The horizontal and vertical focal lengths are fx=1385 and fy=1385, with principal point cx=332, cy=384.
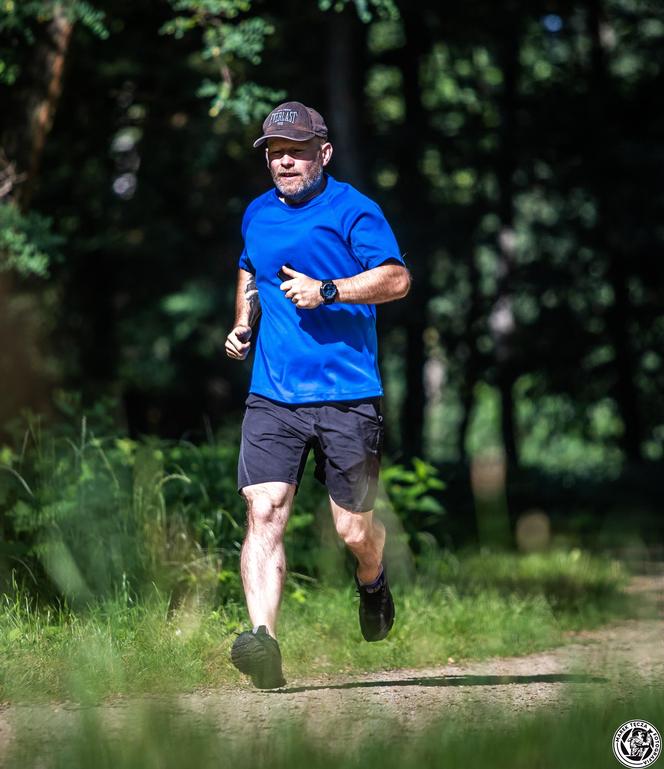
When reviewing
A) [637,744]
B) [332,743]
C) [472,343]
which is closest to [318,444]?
[332,743]

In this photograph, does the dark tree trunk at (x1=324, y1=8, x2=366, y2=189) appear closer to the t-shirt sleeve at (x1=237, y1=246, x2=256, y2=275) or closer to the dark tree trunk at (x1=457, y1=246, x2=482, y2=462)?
the dark tree trunk at (x1=457, y1=246, x2=482, y2=462)

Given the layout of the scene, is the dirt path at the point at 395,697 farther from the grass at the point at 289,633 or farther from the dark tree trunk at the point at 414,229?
the dark tree trunk at the point at 414,229

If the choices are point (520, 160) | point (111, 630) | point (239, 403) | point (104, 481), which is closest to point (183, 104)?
point (239, 403)

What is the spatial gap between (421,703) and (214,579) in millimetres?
2058

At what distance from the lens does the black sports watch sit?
18.3 ft

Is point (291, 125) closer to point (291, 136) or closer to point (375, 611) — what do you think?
point (291, 136)

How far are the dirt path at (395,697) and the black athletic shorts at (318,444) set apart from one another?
832 mm

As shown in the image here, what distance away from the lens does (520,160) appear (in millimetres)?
20641

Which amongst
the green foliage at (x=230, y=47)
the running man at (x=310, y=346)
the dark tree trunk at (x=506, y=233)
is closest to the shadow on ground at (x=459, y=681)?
the running man at (x=310, y=346)

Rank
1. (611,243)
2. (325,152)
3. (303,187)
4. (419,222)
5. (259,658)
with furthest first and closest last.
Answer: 1. (419,222)
2. (611,243)
3. (325,152)
4. (303,187)
5. (259,658)

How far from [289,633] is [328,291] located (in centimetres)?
215

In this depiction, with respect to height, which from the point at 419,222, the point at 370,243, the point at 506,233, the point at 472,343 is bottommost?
the point at 472,343

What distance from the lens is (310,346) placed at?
19.3 ft

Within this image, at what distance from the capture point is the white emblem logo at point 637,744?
4395 millimetres
